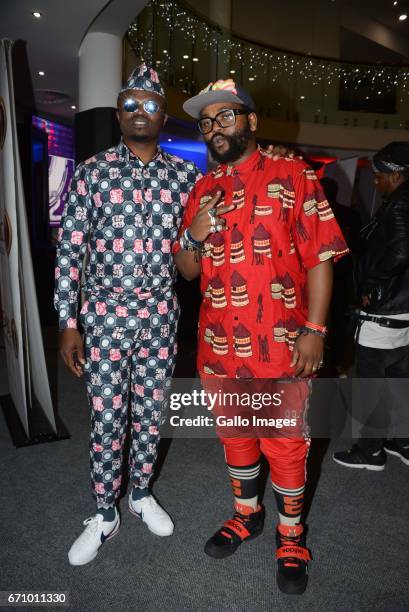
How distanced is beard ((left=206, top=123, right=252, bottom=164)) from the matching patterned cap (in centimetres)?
34

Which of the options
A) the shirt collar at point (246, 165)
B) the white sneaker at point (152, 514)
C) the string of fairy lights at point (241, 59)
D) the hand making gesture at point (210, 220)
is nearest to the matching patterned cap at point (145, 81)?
the shirt collar at point (246, 165)

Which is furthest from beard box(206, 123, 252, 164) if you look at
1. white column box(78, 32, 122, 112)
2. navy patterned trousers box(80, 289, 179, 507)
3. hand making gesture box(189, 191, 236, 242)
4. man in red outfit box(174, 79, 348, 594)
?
white column box(78, 32, 122, 112)

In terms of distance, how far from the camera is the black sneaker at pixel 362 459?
2.61 metres

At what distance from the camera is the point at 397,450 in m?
2.78

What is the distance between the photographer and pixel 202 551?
189cm

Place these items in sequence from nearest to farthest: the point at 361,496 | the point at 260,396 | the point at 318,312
→ the point at 318,312 < the point at 260,396 < the point at 361,496

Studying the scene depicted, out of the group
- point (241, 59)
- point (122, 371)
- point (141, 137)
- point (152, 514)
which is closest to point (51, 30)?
point (141, 137)

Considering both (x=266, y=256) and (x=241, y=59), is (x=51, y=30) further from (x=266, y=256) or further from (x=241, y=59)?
(x=241, y=59)

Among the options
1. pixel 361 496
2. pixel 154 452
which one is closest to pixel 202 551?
pixel 154 452

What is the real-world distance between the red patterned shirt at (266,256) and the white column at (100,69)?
3.30 m

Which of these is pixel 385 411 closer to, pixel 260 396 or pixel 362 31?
pixel 260 396

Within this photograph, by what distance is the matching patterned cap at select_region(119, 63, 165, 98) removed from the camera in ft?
5.84

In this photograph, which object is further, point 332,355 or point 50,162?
point 50,162

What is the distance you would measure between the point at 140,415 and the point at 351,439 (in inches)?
65.7
